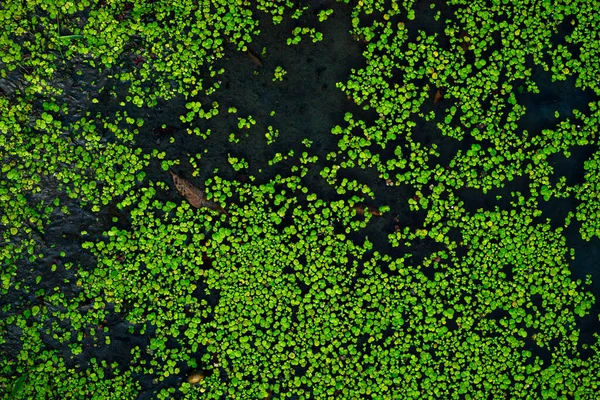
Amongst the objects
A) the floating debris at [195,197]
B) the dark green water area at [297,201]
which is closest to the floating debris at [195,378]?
the dark green water area at [297,201]

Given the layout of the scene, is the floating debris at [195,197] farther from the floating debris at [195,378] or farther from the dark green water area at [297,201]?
the floating debris at [195,378]

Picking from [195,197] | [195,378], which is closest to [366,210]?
[195,197]

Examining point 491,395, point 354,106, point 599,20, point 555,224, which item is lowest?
point 491,395

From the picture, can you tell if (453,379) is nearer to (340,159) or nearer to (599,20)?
(340,159)

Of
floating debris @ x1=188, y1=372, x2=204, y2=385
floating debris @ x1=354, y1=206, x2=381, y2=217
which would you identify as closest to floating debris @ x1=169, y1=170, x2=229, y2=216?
floating debris @ x1=354, y1=206, x2=381, y2=217

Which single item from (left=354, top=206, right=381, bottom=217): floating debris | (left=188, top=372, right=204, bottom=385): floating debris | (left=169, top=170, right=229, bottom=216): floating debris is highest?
(left=354, top=206, right=381, bottom=217): floating debris

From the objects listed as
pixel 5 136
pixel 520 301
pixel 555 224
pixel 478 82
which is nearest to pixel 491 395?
pixel 520 301

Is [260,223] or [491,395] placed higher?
[260,223]

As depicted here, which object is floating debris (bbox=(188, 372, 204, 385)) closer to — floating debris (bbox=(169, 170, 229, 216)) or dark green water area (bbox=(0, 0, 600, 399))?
dark green water area (bbox=(0, 0, 600, 399))

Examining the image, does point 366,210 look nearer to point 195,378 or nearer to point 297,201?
point 297,201
